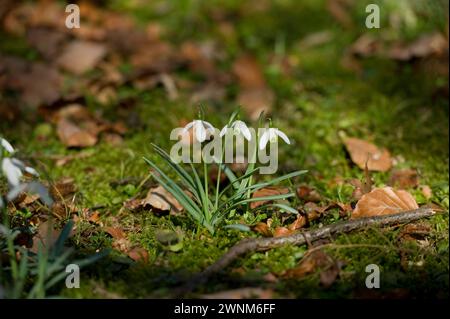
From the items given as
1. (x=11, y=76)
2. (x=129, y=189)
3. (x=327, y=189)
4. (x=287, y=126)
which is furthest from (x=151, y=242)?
(x=11, y=76)

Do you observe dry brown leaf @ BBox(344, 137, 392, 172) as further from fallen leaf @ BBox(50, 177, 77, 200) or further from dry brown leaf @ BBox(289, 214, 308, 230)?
fallen leaf @ BBox(50, 177, 77, 200)

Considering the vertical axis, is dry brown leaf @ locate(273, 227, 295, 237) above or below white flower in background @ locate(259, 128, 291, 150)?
below

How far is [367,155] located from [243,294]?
1394 mm

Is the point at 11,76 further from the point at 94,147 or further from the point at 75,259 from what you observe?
the point at 75,259

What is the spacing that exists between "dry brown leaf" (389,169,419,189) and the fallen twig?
0.54 m

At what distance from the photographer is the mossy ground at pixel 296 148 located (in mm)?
2195

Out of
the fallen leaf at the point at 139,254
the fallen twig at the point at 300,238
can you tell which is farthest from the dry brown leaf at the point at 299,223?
the fallen leaf at the point at 139,254

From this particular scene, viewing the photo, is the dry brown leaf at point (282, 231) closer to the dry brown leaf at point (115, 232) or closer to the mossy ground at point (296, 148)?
the mossy ground at point (296, 148)

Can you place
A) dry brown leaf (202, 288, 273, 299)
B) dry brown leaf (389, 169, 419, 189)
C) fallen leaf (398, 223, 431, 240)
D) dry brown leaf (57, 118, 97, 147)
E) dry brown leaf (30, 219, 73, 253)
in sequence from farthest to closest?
1. dry brown leaf (57, 118, 97, 147)
2. dry brown leaf (389, 169, 419, 189)
3. fallen leaf (398, 223, 431, 240)
4. dry brown leaf (30, 219, 73, 253)
5. dry brown leaf (202, 288, 273, 299)

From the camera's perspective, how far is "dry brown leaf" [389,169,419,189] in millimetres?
3004

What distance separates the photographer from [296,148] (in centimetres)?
341

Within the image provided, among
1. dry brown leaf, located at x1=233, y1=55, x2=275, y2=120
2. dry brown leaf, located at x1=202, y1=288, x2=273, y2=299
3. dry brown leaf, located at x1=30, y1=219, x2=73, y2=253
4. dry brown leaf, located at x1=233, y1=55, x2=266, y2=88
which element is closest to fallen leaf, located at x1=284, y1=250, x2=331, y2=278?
dry brown leaf, located at x1=202, y1=288, x2=273, y2=299

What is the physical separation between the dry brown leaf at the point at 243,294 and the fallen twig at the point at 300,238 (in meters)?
0.08

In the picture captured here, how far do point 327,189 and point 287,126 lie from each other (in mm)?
780
